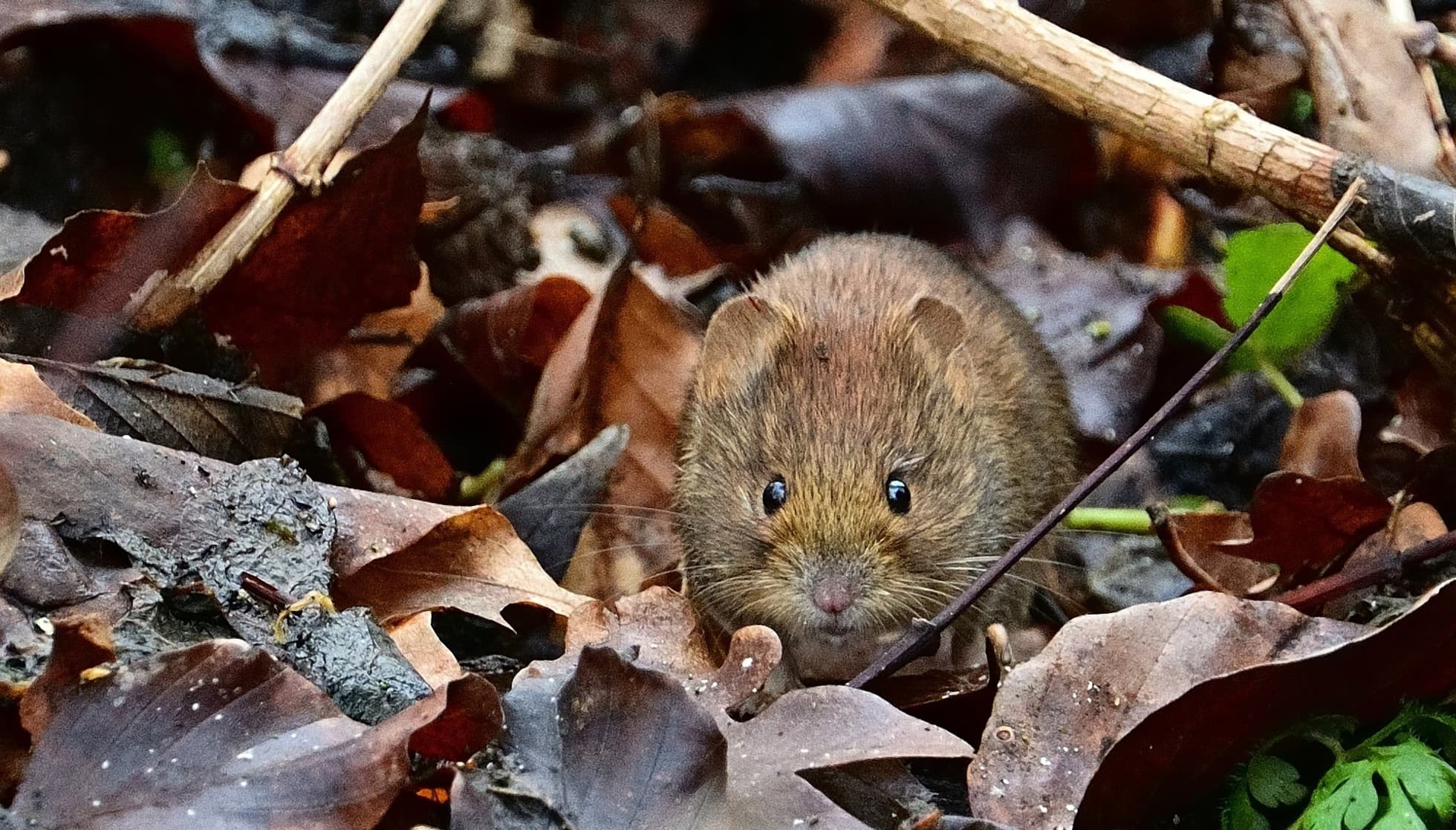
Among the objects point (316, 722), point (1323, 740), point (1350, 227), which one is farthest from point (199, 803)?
point (1350, 227)

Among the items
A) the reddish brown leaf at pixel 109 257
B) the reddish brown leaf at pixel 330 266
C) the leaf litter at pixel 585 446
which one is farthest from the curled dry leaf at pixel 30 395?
the reddish brown leaf at pixel 330 266

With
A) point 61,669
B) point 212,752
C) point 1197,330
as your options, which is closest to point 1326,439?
point 1197,330

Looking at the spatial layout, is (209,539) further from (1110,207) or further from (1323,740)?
(1110,207)

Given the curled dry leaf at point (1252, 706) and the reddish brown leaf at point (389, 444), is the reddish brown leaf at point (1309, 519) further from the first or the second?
the reddish brown leaf at point (389, 444)

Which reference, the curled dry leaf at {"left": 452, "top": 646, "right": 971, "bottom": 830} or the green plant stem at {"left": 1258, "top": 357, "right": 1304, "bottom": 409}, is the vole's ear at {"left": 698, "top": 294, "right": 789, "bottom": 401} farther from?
the green plant stem at {"left": 1258, "top": 357, "right": 1304, "bottom": 409}

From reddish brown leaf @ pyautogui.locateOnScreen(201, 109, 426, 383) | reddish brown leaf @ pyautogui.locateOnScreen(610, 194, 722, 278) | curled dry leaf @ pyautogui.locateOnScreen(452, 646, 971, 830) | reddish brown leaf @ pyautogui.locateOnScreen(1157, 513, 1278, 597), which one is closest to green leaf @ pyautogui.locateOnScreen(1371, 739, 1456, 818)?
curled dry leaf @ pyautogui.locateOnScreen(452, 646, 971, 830)

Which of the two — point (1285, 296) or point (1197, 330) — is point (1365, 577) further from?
point (1197, 330)

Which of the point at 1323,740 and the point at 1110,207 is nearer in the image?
the point at 1323,740
